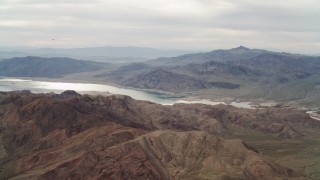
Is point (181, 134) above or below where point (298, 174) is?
above

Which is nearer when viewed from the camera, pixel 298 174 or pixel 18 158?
pixel 298 174

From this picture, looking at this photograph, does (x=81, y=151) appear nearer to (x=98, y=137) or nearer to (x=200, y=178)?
(x=98, y=137)

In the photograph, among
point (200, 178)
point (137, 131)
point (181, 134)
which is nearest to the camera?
point (200, 178)

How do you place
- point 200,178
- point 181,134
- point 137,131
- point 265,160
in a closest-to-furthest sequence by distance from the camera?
point 200,178 < point 265,160 < point 181,134 < point 137,131

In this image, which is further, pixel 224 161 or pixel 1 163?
pixel 1 163

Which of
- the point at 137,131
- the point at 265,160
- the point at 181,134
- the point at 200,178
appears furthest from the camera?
the point at 137,131

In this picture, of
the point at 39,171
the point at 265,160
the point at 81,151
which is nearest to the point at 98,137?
the point at 81,151

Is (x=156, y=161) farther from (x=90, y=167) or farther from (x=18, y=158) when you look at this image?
(x=18, y=158)

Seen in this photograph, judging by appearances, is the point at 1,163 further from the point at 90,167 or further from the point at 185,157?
the point at 185,157

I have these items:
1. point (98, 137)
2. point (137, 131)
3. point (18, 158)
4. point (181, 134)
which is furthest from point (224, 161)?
point (18, 158)
